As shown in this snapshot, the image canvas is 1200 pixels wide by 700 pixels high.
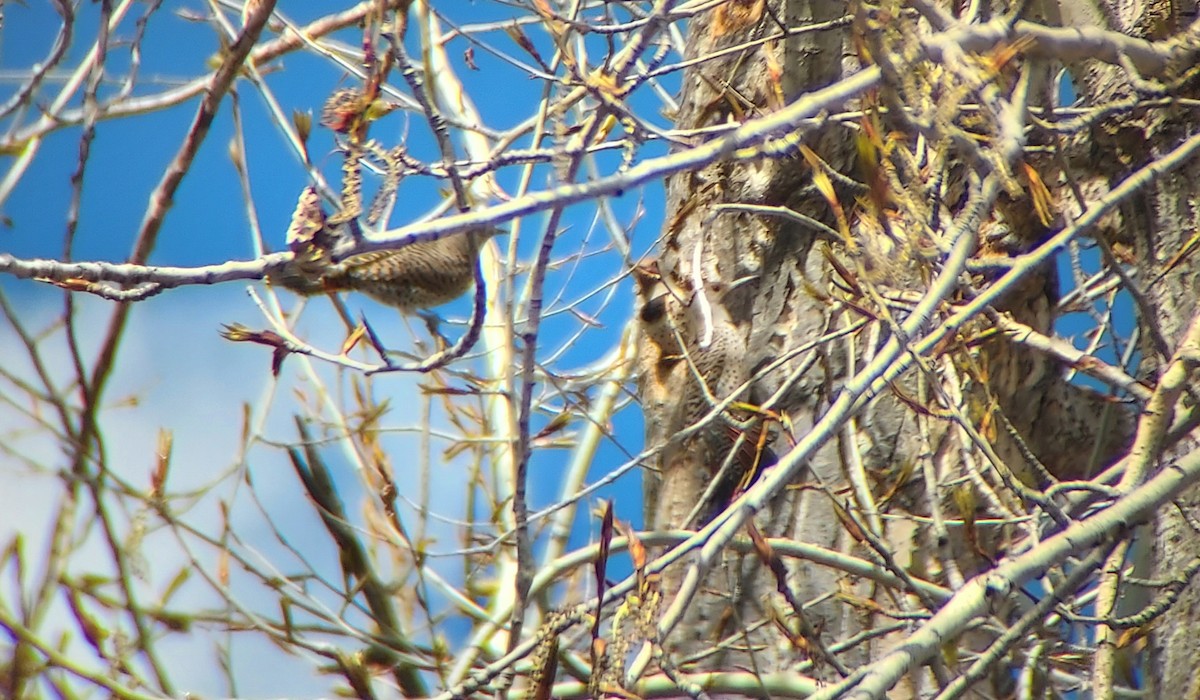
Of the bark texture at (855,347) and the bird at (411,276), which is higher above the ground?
the bird at (411,276)

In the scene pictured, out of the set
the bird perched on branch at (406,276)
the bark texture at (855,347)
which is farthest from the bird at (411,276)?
the bark texture at (855,347)

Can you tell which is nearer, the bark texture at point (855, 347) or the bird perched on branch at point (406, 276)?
the bark texture at point (855, 347)

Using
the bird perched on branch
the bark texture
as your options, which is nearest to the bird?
the bird perched on branch

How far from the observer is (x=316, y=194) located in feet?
2.61

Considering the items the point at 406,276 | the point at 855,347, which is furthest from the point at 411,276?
the point at 855,347

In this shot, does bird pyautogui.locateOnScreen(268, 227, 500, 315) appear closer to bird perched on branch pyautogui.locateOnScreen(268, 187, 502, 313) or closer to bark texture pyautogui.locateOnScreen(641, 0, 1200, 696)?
bird perched on branch pyautogui.locateOnScreen(268, 187, 502, 313)

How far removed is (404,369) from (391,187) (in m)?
0.27

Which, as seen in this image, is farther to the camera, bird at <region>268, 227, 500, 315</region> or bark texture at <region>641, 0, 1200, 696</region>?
bird at <region>268, 227, 500, 315</region>

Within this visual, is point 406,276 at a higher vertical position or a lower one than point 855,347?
higher

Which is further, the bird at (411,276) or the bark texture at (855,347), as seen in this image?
the bird at (411,276)

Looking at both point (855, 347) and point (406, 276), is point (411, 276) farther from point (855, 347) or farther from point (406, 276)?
point (855, 347)

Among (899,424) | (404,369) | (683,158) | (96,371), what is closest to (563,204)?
(683,158)

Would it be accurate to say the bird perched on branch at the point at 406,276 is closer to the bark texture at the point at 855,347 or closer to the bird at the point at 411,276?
the bird at the point at 411,276

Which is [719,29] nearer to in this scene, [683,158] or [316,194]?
[683,158]
